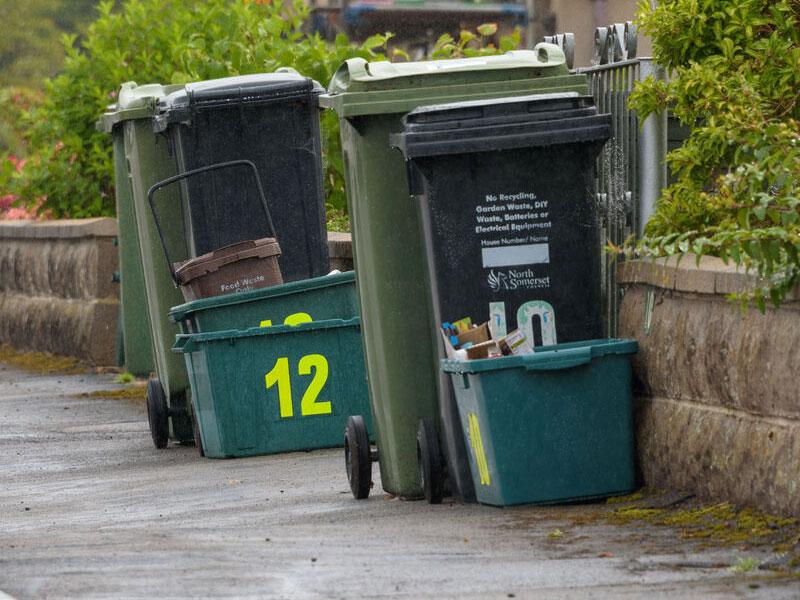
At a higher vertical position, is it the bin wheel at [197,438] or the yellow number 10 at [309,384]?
the yellow number 10 at [309,384]

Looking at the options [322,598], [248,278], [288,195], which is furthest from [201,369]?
[322,598]

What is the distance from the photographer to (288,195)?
10523mm

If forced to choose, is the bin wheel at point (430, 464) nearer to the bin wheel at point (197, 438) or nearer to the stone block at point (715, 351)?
the stone block at point (715, 351)

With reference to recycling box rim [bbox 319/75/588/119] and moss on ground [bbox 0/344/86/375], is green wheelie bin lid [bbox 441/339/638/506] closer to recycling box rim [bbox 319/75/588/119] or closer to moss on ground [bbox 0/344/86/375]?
A: recycling box rim [bbox 319/75/588/119]

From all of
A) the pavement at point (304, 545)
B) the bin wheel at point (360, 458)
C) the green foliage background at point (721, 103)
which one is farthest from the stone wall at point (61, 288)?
the green foliage background at point (721, 103)

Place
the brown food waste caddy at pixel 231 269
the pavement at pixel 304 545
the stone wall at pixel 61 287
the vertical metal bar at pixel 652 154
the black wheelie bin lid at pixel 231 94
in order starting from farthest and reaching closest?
the stone wall at pixel 61 287 → the black wheelie bin lid at pixel 231 94 → the brown food waste caddy at pixel 231 269 → the vertical metal bar at pixel 652 154 → the pavement at pixel 304 545

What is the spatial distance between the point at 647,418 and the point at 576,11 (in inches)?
1200

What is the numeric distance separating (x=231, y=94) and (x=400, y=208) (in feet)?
9.15

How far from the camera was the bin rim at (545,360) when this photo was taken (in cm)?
712

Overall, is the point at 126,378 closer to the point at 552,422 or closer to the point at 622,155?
the point at 622,155

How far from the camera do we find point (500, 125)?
746 cm

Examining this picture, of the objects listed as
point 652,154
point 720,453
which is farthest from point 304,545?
point 652,154

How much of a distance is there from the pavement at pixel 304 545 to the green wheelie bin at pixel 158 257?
1105 mm

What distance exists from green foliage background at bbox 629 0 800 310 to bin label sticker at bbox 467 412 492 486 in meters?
0.92
